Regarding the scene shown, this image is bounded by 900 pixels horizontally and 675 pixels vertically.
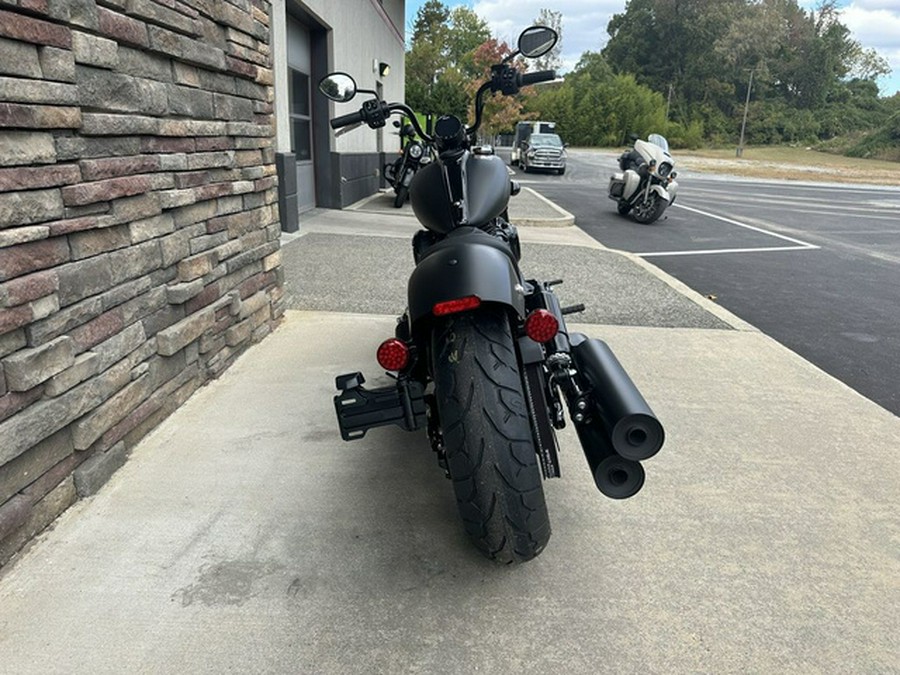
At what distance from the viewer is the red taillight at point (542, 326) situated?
6.79 ft

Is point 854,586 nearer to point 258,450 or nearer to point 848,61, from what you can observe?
point 258,450

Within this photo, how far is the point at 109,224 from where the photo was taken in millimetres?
2473

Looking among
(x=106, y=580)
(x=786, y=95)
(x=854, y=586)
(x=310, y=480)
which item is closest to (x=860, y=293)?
(x=854, y=586)

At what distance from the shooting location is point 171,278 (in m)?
3.02

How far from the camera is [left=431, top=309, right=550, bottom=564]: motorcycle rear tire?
1.88 meters

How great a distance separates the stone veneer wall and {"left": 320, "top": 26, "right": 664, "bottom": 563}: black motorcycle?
968 mm

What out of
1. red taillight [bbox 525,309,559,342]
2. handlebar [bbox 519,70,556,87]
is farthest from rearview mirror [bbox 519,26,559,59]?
red taillight [bbox 525,309,559,342]

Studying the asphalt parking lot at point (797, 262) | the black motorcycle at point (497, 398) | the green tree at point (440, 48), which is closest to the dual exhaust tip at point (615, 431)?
the black motorcycle at point (497, 398)

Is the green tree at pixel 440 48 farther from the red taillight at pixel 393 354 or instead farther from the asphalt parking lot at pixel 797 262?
the red taillight at pixel 393 354

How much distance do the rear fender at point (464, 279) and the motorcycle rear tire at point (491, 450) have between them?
0.48ft

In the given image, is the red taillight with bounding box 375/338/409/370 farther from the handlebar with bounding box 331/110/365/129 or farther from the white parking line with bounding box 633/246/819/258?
the white parking line with bounding box 633/246/819/258

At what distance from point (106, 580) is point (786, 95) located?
292 ft

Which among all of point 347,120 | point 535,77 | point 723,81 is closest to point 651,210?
point 535,77

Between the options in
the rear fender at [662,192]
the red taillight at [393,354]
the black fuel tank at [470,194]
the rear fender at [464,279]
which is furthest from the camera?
the rear fender at [662,192]
